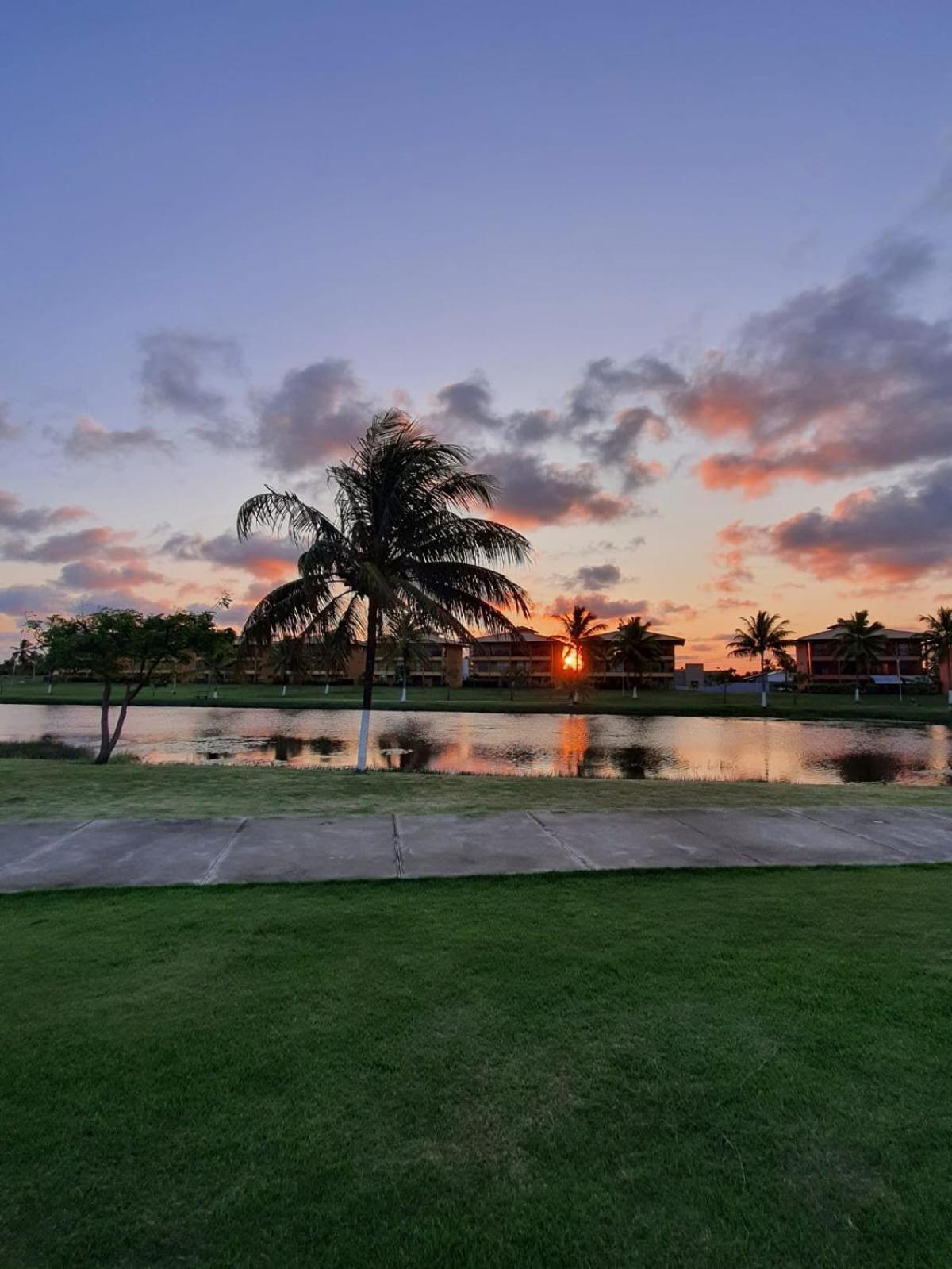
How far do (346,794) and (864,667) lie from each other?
91349mm

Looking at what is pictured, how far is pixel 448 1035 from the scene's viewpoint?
301cm

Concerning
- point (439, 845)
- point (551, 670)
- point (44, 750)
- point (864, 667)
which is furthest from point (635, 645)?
point (439, 845)

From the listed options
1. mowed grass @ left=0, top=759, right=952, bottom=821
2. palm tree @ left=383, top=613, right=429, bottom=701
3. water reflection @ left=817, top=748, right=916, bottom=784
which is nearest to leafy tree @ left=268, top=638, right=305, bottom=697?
palm tree @ left=383, top=613, right=429, bottom=701

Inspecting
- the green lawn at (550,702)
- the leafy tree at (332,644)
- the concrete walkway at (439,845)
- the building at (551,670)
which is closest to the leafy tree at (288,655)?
the leafy tree at (332,644)

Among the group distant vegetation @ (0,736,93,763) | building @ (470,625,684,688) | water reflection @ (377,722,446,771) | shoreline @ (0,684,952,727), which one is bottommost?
distant vegetation @ (0,736,93,763)

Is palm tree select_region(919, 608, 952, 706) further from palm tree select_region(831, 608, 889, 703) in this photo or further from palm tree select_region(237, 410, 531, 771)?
palm tree select_region(237, 410, 531, 771)

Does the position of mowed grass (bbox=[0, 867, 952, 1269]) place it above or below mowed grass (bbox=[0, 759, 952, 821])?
below

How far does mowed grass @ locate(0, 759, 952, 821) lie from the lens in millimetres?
8398

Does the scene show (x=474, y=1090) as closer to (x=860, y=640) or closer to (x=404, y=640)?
(x=404, y=640)

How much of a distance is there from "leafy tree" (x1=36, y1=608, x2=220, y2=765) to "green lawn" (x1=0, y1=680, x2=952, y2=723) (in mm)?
34647

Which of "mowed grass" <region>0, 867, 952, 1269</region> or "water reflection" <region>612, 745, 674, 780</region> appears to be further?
"water reflection" <region>612, 745, 674, 780</region>

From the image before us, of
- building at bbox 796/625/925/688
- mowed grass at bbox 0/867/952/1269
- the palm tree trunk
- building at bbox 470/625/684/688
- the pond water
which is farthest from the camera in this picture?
building at bbox 470/625/684/688

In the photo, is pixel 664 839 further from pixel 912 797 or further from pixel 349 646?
pixel 349 646

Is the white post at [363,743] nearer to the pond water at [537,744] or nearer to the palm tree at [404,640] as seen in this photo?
the palm tree at [404,640]
